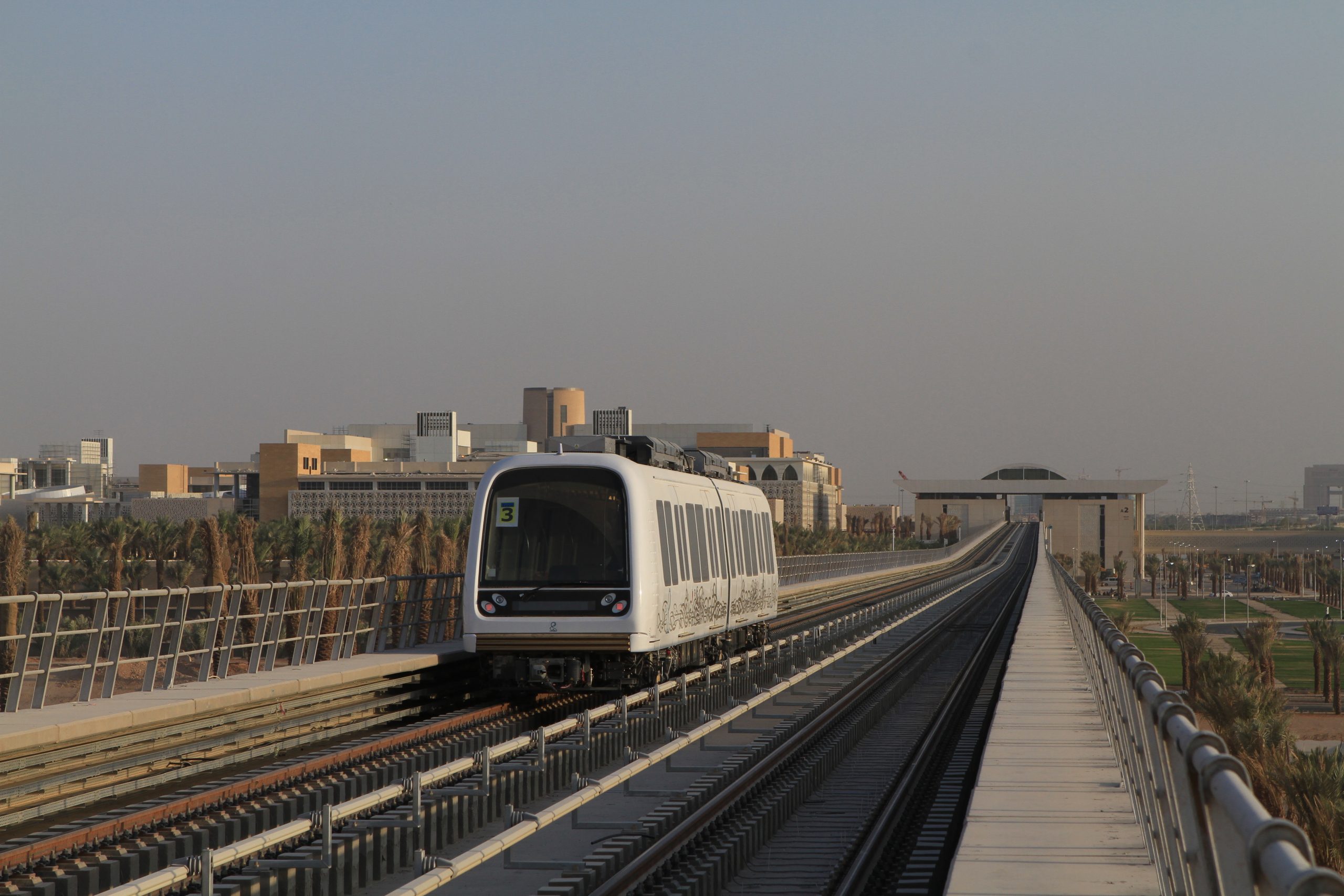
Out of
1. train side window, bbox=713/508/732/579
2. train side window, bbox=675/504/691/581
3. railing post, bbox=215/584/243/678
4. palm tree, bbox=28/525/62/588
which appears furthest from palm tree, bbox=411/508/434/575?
railing post, bbox=215/584/243/678

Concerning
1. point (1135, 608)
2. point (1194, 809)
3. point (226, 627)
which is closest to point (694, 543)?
point (226, 627)

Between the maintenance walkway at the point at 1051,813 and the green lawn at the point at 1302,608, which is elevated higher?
the maintenance walkway at the point at 1051,813

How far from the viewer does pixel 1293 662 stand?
83.9m

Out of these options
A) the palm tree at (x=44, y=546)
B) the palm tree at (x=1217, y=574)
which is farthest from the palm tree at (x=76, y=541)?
the palm tree at (x=1217, y=574)

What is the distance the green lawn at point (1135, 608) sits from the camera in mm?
118588

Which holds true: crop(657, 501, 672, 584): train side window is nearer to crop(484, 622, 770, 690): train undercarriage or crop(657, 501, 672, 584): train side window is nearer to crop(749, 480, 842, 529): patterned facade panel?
crop(484, 622, 770, 690): train undercarriage

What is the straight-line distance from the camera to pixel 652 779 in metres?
15.9

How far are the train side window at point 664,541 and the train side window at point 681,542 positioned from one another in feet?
1.85

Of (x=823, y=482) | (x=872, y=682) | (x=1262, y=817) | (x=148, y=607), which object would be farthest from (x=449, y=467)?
(x=1262, y=817)

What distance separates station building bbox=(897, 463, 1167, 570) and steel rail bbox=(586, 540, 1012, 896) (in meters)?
140

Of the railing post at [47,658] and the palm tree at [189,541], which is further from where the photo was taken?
the palm tree at [189,541]

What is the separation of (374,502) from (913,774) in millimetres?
136604

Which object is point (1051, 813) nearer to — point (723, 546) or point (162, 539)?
point (723, 546)

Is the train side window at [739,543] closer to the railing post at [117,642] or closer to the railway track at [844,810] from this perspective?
the railway track at [844,810]
